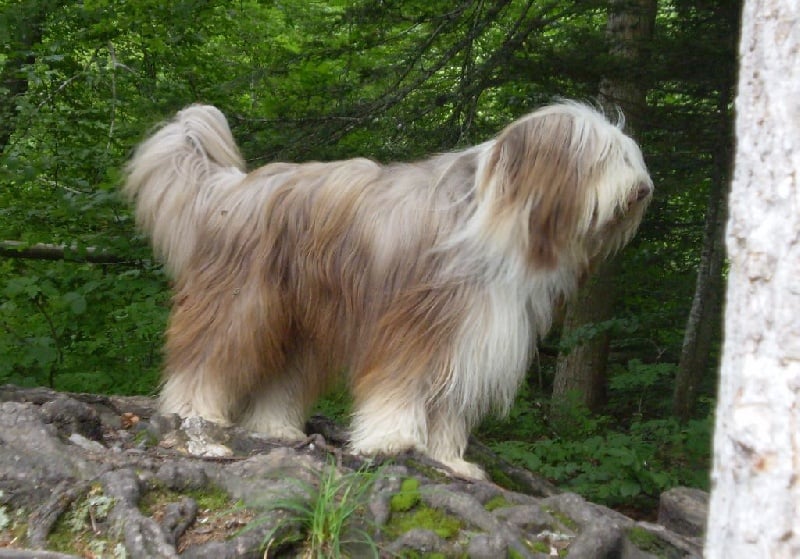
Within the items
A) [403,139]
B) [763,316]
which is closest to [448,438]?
[763,316]

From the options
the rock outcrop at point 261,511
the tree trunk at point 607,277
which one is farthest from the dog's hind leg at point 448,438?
the tree trunk at point 607,277

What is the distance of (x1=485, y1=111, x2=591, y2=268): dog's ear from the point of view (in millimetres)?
3270

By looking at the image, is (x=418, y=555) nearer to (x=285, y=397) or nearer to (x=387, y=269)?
(x=387, y=269)

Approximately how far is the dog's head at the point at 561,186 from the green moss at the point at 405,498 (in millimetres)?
1038

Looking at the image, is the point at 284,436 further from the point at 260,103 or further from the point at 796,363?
the point at 260,103

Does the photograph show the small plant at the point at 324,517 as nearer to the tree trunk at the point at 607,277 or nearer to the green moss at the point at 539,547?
the green moss at the point at 539,547

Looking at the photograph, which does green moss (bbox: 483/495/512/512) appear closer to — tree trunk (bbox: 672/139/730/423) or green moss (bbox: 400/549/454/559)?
green moss (bbox: 400/549/454/559)

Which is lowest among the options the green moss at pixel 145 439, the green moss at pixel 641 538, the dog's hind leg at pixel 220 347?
the green moss at pixel 145 439

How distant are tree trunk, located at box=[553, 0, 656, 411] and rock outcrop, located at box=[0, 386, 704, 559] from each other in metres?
2.01

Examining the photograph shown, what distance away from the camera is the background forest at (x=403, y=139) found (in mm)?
5395

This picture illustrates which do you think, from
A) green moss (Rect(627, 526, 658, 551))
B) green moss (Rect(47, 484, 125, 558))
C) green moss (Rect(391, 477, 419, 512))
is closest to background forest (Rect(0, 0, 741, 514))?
green moss (Rect(627, 526, 658, 551))

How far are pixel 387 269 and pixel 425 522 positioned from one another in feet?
3.87

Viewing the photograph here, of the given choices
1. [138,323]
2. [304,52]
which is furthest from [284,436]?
[304,52]

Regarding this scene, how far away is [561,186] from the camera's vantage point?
3275 mm
